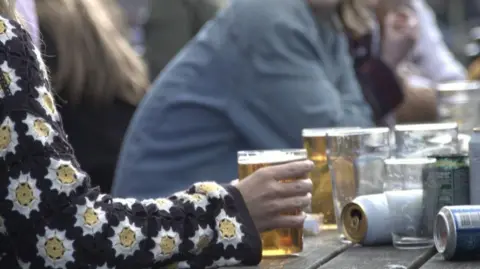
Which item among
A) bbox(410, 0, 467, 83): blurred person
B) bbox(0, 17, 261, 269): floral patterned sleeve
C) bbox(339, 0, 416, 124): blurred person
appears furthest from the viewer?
bbox(410, 0, 467, 83): blurred person

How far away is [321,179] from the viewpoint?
242 centimetres

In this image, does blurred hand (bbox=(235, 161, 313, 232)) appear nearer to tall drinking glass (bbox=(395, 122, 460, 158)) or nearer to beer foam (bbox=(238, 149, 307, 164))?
beer foam (bbox=(238, 149, 307, 164))

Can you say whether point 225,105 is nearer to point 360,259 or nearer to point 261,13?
point 261,13

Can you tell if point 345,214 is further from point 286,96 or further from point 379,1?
point 379,1

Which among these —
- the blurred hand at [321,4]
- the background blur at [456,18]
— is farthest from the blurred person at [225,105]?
the background blur at [456,18]

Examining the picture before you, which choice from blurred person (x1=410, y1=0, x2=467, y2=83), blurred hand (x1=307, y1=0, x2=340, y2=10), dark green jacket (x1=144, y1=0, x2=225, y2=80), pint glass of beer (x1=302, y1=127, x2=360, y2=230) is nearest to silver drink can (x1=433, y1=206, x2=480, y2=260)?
pint glass of beer (x1=302, y1=127, x2=360, y2=230)

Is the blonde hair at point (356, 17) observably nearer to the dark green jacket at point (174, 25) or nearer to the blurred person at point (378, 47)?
the blurred person at point (378, 47)

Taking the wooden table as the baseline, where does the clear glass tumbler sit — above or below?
above

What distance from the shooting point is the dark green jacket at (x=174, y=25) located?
7367 millimetres

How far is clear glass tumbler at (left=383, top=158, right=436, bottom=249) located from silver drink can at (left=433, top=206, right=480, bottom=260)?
0.17 metres

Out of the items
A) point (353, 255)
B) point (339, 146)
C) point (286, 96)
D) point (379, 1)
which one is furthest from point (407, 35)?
point (353, 255)

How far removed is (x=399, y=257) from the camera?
6.53 feet

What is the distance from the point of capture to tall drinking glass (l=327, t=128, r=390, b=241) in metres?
2.29

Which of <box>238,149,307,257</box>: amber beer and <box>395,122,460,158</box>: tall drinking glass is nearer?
<box>238,149,307,257</box>: amber beer
